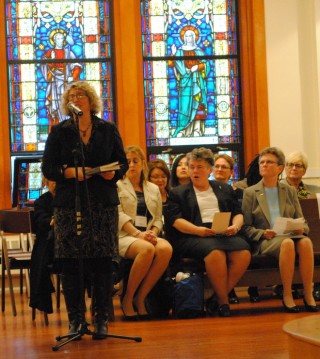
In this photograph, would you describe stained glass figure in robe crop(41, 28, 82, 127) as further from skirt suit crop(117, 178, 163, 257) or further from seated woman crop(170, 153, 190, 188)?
skirt suit crop(117, 178, 163, 257)

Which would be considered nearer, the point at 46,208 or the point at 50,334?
the point at 50,334

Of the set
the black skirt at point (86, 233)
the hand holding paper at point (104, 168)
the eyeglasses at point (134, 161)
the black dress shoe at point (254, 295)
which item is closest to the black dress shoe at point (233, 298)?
the black dress shoe at point (254, 295)

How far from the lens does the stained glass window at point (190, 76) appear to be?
415 inches

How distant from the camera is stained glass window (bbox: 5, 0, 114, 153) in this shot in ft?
33.8

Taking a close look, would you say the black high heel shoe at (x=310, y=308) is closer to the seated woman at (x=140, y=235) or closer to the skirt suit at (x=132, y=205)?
the seated woman at (x=140, y=235)

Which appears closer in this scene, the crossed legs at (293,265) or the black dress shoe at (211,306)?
the crossed legs at (293,265)

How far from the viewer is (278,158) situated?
7.17m

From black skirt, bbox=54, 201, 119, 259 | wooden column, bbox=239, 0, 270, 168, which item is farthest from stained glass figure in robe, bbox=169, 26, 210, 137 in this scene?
black skirt, bbox=54, 201, 119, 259

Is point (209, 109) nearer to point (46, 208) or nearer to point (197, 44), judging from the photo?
point (197, 44)

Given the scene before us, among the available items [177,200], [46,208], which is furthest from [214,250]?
[46,208]

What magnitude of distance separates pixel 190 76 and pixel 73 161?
17.0 ft

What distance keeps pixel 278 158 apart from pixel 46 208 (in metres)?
1.80

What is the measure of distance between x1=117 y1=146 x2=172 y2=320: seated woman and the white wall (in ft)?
12.0

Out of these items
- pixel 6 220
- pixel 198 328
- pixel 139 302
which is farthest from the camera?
pixel 6 220
